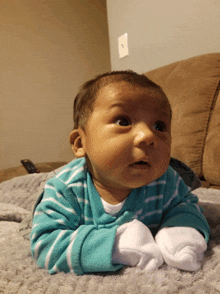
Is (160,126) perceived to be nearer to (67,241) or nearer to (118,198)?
(118,198)

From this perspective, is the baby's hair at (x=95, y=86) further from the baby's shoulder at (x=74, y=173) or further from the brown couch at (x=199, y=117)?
the brown couch at (x=199, y=117)

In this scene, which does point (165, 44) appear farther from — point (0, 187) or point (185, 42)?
point (0, 187)

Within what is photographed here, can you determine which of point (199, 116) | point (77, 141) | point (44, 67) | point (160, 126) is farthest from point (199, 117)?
point (44, 67)

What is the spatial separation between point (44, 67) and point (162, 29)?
4.54 feet

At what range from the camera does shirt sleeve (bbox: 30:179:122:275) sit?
493mm

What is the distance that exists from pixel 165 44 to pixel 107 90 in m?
1.01

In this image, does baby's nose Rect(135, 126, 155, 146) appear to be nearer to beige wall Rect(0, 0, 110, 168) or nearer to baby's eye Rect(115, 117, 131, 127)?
baby's eye Rect(115, 117, 131, 127)

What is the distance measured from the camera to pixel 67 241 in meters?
0.52

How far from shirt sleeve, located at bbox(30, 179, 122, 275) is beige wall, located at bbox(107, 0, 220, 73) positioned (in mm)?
1005

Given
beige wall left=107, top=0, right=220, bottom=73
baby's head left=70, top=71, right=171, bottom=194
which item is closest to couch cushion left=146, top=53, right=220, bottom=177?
beige wall left=107, top=0, right=220, bottom=73

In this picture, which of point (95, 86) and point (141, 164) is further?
point (95, 86)

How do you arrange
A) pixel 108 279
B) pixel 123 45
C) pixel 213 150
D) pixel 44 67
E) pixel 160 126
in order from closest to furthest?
pixel 108 279
pixel 160 126
pixel 213 150
pixel 123 45
pixel 44 67

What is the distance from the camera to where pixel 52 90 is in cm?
251

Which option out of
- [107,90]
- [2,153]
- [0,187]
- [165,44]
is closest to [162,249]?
[107,90]
